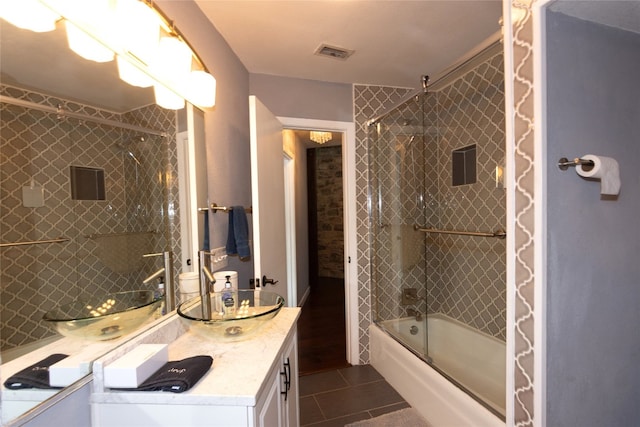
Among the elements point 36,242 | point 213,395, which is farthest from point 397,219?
point 36,242

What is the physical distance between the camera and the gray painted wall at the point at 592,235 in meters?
1.11

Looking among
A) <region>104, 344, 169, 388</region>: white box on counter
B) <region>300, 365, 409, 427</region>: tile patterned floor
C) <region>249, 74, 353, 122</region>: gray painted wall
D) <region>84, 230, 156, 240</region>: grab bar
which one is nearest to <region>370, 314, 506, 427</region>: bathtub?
<region>300, 365, 409, 427</region>: tile patterned floor

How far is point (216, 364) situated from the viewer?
997 millimetres

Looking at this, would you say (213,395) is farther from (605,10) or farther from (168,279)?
(605,10)

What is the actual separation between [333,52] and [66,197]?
1881mm

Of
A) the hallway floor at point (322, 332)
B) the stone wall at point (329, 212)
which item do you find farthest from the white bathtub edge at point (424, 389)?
the stone wall at point (329, 212)

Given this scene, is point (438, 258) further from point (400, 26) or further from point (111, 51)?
point (111, 51)

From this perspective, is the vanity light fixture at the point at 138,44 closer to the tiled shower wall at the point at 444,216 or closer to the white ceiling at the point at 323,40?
A: the white ceiling at the point at 323,40

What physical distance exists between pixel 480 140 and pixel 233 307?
2.13 metres

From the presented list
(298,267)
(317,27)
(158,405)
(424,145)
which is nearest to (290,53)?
(317,27)

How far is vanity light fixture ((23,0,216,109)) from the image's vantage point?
34.4 inches

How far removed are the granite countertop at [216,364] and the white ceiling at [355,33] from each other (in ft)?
5.43

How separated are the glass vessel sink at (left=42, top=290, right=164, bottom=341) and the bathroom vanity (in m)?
0.06

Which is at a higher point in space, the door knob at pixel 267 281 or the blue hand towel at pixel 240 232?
the blue hand towel at pixel 240 232
